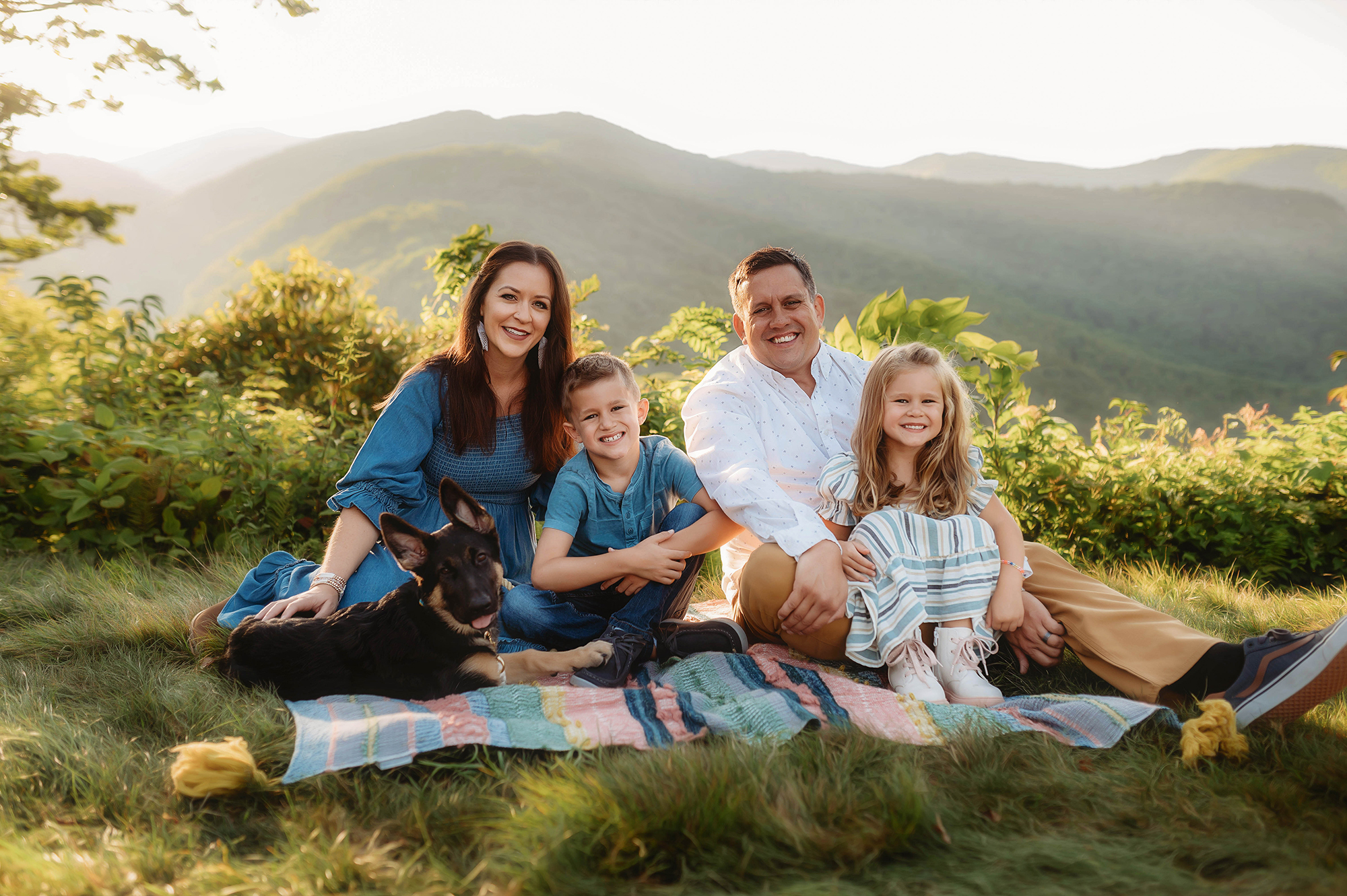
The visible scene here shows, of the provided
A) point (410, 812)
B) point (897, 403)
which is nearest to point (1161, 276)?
point (897, 403)

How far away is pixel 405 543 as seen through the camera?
7.65 feet

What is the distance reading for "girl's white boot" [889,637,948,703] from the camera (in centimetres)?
248

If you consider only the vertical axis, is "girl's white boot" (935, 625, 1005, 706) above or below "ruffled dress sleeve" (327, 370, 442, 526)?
Answer: below

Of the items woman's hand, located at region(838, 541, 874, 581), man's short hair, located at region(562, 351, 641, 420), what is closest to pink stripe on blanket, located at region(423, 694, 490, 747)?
man's short hair, located at region(562, 351, 641, 420)

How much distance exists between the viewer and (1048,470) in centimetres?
442

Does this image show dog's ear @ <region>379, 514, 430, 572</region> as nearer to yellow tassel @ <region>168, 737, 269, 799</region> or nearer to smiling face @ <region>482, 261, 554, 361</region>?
yellow tassel @ <region>168, 737, 269, 799</region>

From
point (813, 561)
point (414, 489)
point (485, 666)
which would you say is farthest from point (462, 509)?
point (813, 561)

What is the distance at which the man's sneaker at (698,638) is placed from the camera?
2848mm

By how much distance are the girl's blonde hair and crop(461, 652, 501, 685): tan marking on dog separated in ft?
4.87

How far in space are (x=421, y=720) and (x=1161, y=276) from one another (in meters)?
38.8

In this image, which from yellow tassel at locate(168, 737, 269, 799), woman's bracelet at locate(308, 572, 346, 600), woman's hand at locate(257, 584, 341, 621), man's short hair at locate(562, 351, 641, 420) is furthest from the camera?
man's short hair at locate(562, 351, 641, 420)

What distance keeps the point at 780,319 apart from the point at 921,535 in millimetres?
1102

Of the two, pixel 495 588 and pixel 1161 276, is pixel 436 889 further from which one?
pixel 1161 276

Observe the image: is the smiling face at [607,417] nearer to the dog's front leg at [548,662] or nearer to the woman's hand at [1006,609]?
the dog's front leg at [548,662]
